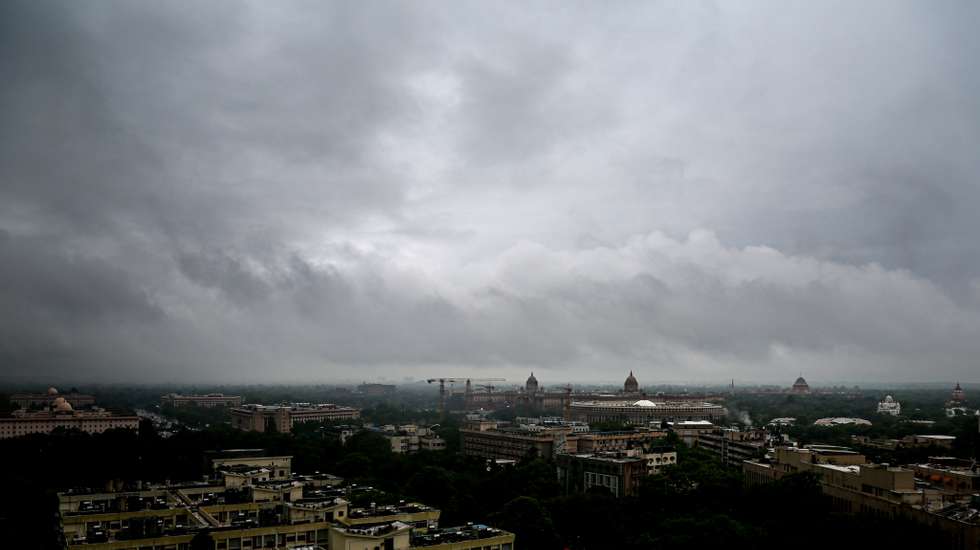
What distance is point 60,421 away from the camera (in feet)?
351

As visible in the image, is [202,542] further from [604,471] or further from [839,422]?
Answer: [839,422]

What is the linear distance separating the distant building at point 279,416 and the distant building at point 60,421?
17.4 metres

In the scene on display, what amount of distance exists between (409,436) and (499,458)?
15.2m

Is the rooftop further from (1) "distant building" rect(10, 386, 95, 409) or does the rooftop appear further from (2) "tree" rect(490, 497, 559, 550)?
(1) "distant building" rect(10, 386, 95, 409)

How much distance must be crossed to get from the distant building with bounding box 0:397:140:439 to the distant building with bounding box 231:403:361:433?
17353mm

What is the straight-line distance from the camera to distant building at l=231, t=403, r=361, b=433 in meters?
120

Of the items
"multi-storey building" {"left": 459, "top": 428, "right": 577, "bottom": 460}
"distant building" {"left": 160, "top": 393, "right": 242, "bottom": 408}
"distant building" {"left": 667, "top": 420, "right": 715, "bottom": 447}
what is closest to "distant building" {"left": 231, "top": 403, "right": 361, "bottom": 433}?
"multi-storey building" {"left": 459, "top": 428, "right": 577, "bottom": 460}

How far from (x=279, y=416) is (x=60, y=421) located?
29632 millimetres

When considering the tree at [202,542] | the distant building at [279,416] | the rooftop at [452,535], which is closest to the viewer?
the tree at [202,542]

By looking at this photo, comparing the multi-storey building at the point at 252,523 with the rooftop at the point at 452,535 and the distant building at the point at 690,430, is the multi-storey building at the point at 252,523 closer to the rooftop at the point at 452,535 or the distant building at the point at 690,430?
the rooftop at the point at 452,535

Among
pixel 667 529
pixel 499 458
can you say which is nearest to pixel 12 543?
pixel 667 529

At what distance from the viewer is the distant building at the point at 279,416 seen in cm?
12043

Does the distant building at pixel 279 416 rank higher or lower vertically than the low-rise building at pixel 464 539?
lower

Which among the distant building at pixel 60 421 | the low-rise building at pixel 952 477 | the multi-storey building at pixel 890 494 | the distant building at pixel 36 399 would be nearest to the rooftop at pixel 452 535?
the multi-storey building at pixel 890 494
